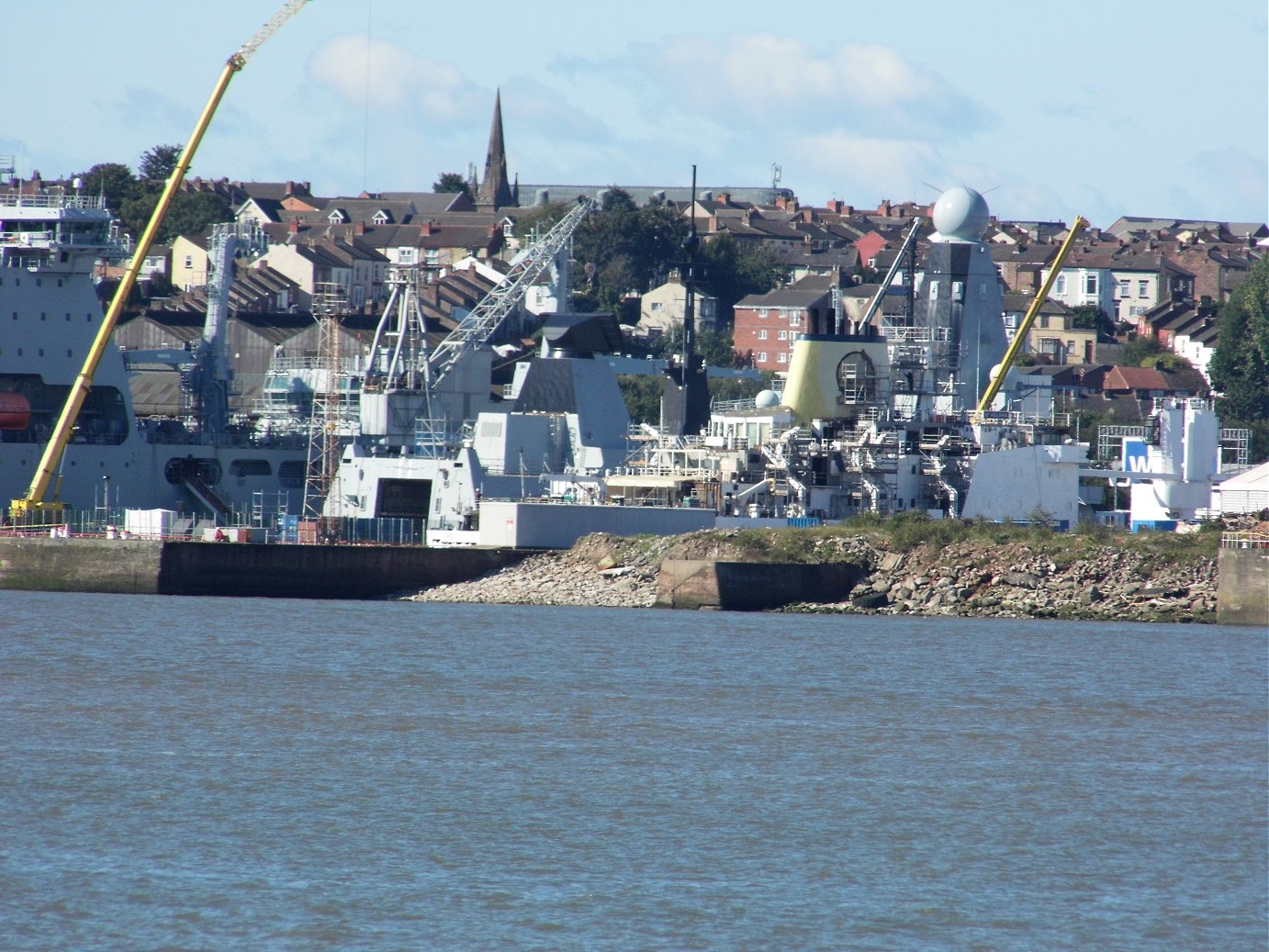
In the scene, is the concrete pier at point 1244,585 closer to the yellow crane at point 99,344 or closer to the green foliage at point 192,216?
the yellow crane at point 99,344

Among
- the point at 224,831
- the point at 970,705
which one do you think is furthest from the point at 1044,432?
the point at 224,831

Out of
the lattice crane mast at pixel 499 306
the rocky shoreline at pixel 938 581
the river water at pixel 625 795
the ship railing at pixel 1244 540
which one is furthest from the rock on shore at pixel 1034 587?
the lattice crane mast at pixel 499 306

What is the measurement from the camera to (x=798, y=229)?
127 meters

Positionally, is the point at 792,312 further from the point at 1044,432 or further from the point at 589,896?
the point at 589,896

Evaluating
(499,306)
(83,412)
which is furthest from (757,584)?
(83,412)

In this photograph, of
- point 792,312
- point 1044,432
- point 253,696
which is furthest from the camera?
point 792,312

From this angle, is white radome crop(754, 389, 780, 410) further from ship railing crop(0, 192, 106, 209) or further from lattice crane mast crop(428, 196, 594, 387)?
ship railing crop(0, 192, 106, 209)

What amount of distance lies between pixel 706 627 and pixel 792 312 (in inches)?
2340

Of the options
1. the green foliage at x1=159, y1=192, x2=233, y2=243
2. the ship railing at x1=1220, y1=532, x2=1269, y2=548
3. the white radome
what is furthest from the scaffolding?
the green foliage at x1=159, y1=192, x2=233, y2=243

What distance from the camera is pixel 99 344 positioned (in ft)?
183

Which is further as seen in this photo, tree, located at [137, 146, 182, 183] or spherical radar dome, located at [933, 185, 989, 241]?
tree, located at [137, 146, 182, 183]

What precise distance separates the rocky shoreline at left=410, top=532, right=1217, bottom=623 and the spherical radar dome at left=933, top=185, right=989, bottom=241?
54.3 feet

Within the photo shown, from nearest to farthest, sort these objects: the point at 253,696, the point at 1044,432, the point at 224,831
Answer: the point at 224,831 → the point at 253,696 → the point at 1044,432

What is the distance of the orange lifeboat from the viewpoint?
179ft
